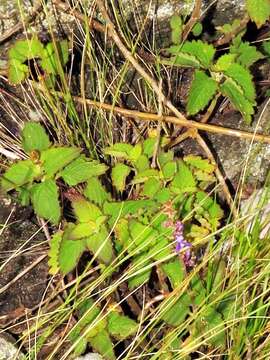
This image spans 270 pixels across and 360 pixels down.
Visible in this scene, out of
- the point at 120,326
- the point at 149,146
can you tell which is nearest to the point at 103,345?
the point at 120,326

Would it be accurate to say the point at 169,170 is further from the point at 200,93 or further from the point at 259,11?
the point at 259,11

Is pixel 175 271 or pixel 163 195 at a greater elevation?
pixel 163 195

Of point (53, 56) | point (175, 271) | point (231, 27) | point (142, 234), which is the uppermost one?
point (53, 56)

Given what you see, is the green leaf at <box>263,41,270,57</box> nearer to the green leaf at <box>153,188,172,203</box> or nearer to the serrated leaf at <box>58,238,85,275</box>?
the green leaf at <box>153,188,172,203</box>

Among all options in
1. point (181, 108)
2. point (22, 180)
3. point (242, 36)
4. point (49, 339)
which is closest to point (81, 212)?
point (22, 180)

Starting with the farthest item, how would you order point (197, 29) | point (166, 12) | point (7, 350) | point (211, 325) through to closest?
1. point (166, 12)
2. point (197, 29)
3. point (7, 350)
4. point (211, 325)

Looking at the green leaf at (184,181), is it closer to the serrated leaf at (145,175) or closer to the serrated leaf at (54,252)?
the serrated leaf at (145,175)

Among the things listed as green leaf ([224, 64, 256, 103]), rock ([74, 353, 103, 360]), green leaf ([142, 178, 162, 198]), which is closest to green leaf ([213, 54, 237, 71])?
green leaf ([224, 64, 256, 103])

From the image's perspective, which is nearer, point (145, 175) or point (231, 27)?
point (145, 175)

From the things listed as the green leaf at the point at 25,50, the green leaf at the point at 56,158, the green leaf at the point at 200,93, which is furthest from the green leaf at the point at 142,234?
the green leaf at the point at 25,50
